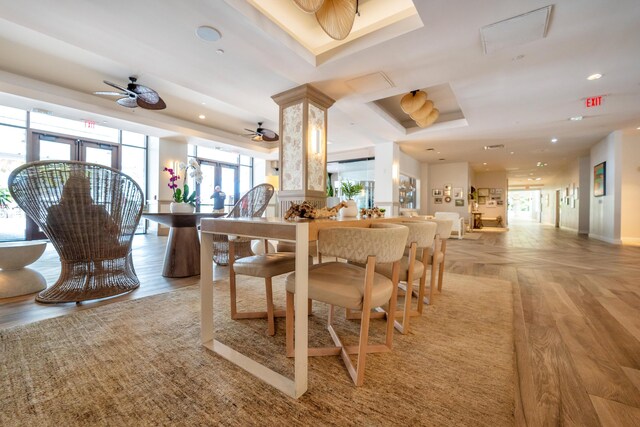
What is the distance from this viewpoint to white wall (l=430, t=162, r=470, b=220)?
1105 centimetres

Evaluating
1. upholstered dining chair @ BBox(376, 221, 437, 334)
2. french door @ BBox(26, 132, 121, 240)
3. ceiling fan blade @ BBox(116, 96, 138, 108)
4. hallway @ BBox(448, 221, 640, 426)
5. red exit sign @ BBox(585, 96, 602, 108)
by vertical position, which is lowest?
hallway @ BBox(448, 221, 640, 426)

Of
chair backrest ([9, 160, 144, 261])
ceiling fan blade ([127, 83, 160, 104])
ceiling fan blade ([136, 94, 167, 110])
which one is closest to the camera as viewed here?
chair backrest ([9, 160, 144, 261])

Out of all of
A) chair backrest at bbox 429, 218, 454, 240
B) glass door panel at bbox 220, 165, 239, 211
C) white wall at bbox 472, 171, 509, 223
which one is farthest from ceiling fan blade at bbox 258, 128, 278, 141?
white wall at bbox 472, 171, 509, 223

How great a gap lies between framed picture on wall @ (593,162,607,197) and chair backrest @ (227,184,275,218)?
901cm

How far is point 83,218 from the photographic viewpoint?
230 centimetres

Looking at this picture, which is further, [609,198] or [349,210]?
[609,198]

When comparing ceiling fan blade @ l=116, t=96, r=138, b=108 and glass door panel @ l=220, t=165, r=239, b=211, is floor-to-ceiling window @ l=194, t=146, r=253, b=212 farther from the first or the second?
ceiling fan blade @ l=116, t=96, r=138, b=108

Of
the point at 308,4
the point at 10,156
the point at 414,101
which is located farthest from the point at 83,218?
the point at 10,156

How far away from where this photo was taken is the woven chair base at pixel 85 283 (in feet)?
7.74

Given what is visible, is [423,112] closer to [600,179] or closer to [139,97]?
[139,97]

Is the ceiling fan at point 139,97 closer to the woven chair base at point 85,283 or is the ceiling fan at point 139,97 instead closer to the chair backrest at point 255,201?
the chair backrest at point 255,201

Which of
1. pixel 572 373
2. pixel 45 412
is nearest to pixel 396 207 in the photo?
pixel 572 373

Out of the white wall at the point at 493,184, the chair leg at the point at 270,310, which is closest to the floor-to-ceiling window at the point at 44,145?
the chair leg at the point at 270,310

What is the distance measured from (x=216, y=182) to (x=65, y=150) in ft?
13.6
